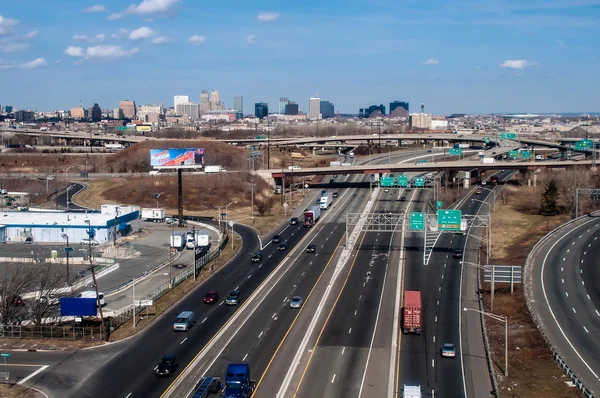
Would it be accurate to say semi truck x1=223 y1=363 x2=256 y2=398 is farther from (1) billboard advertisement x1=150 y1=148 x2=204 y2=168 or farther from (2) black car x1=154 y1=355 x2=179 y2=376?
(1) billboard advertisement x1=150 y1=148 x2=204 y2=168

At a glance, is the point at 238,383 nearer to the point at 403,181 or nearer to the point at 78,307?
the point at 78,307

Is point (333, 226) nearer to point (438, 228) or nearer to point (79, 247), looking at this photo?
point (438, 228)

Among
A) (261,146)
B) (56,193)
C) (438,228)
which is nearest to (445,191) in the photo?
(438,228)

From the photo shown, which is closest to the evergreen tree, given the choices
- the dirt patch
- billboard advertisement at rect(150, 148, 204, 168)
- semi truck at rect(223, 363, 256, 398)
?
the dirt patch

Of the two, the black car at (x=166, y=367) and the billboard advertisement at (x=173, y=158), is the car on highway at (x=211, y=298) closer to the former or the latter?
the black car at (x=166, y=367)

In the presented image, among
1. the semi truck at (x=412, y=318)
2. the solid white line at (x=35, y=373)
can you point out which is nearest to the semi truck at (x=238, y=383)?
the solid white line at (x=35, y=373)
